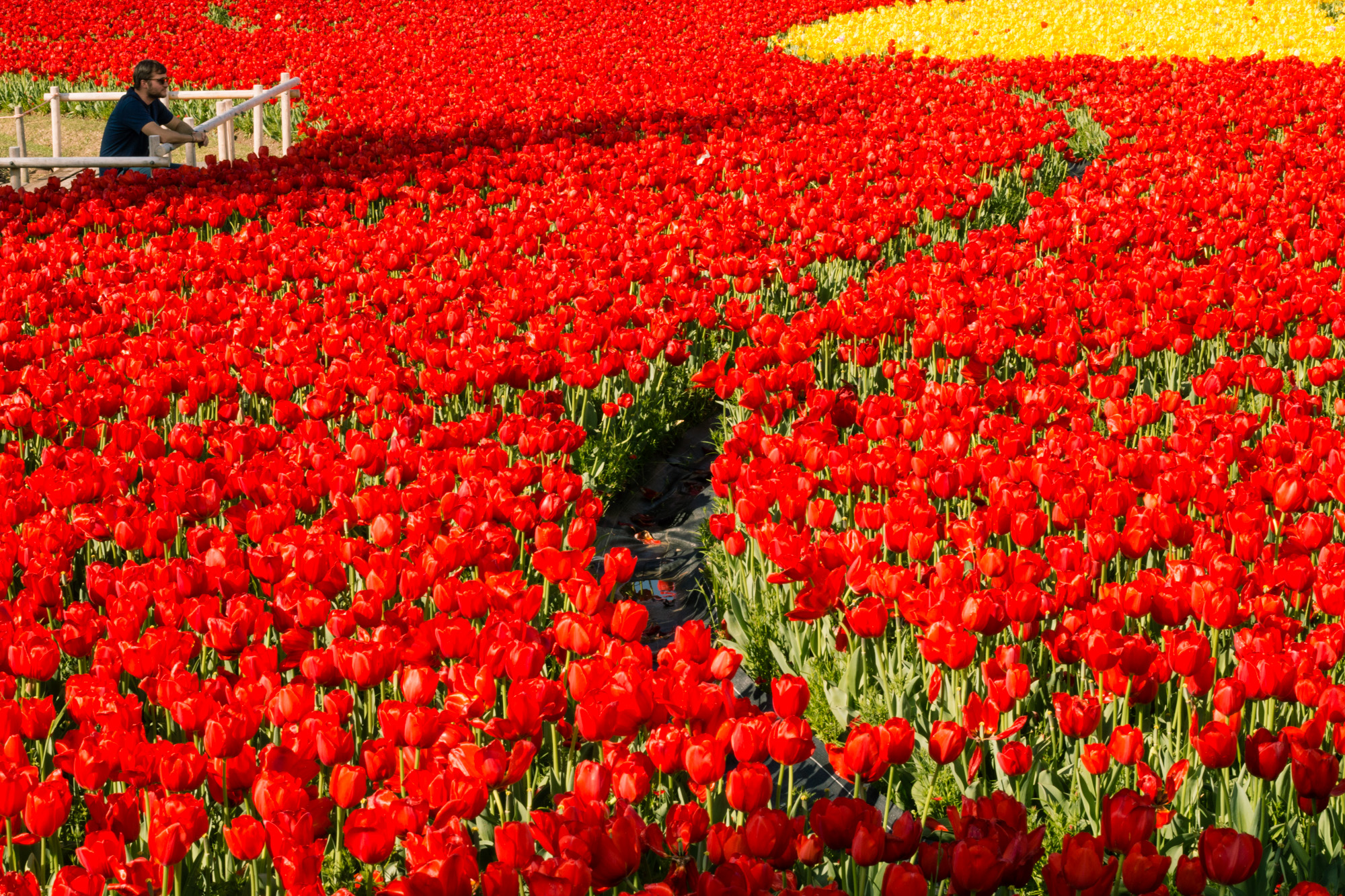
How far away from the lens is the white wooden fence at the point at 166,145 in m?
9.57

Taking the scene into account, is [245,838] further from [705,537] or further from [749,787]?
[705,537]

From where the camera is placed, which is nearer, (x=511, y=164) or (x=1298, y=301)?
(x=1298, y=301)

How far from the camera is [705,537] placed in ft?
15.1

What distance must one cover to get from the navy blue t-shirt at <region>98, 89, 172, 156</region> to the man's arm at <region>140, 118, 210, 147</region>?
88 millimetres

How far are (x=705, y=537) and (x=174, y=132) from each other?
788cm

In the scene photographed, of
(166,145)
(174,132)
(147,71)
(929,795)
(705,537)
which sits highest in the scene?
(147,71)

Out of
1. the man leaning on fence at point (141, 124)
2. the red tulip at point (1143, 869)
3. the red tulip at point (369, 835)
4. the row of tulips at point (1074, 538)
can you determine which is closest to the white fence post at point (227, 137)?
the man leaning on fence at point (141, 124)

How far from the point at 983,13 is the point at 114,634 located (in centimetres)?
1921

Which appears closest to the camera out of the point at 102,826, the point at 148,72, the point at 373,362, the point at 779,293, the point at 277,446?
the point at 102,826

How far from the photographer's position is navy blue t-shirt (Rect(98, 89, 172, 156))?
10.6 metres

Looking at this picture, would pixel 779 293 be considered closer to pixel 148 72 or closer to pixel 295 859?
pixel 295 859

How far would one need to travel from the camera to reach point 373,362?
15.7 feet

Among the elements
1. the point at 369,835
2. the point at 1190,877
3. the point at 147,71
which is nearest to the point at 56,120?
the point at 147,71

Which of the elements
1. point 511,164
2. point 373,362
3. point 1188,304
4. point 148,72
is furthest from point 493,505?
point 148,72
